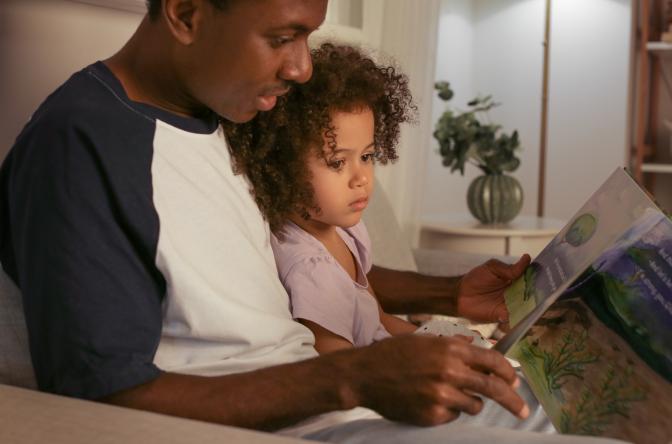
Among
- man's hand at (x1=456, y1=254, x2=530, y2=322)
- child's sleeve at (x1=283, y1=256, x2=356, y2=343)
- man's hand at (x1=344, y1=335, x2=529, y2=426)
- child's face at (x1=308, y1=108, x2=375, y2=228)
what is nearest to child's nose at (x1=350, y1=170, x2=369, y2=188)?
child's face at (x1=308, y1=108, x2=375, y2=228)

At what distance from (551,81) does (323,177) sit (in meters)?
3.70

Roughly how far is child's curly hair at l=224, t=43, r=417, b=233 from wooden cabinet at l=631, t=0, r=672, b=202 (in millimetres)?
2760

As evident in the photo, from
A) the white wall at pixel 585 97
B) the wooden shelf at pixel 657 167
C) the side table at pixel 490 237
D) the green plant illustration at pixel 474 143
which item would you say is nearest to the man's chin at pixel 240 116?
the side table at pixel 490 237

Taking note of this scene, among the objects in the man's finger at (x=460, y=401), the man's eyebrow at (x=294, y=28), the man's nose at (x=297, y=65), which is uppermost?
the man's eyebrow at (x=294, y=28)

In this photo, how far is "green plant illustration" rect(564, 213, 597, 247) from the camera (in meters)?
1.01

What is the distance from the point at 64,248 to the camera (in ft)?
3.00

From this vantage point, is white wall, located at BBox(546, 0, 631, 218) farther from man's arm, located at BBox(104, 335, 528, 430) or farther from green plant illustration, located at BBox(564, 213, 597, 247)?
man's arm, located at BBox(104, 335, 528, 430)

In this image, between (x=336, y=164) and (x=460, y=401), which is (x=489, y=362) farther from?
(x=336, y=164)

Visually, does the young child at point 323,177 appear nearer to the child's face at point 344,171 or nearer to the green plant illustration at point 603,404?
the child's face at point 344,171

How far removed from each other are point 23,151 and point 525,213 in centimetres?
417

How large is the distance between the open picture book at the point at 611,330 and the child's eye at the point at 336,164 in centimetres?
45

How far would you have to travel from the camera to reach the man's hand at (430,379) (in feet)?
2.81

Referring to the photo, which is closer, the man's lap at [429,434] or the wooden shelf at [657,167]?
the man's lap at [429,434]

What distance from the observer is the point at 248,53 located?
1047mm
